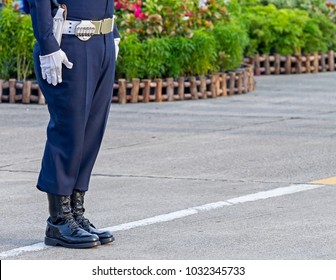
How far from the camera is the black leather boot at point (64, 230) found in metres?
6.69

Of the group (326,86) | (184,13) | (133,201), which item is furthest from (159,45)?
(133,201)

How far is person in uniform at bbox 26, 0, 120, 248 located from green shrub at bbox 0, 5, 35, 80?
719 cm

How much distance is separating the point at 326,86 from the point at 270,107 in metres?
2.56

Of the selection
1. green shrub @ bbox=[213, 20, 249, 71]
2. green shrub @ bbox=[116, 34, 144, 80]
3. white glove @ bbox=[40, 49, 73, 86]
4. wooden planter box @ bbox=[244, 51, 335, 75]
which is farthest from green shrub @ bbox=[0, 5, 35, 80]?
white glove @ bbox=[40, 49, 73, 86]

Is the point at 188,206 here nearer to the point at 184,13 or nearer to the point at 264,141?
the point at 264,141

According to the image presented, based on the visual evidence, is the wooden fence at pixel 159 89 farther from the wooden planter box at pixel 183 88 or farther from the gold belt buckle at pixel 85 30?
the gold belt buckle at pixel 85 30

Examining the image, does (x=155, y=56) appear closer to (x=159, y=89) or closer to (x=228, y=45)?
(x=159, y=89)

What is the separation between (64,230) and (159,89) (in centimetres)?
765

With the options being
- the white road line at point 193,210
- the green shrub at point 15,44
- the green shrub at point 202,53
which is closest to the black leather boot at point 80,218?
the white road line at point 193,210

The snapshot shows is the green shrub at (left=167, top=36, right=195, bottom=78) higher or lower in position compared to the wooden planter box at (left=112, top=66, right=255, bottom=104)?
higher

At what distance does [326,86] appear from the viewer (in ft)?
53.0

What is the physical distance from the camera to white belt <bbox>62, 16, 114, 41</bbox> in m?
6.52

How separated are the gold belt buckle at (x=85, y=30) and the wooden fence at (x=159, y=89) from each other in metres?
7.32

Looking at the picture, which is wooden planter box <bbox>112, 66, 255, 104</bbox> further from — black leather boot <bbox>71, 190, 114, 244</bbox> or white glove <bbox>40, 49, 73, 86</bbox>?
white glove <bbox>40, 49, 73, 86</bbox>
